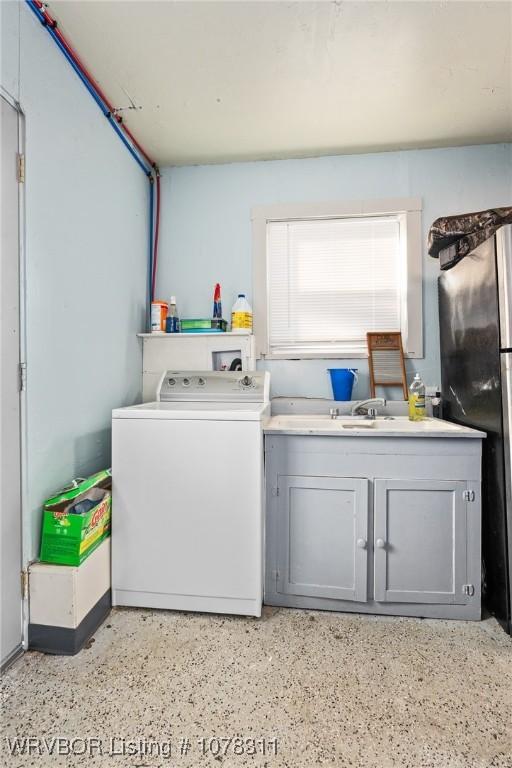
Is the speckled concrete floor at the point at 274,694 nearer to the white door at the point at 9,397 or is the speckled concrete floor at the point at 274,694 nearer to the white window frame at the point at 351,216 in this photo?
the white door at the point at 9,397

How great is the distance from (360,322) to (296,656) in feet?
6.09

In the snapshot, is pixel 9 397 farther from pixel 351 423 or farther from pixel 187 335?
pixel 351 423

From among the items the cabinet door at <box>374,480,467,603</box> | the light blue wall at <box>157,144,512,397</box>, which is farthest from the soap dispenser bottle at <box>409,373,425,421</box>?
the cabinet door at <box>374,480,467,603</box>

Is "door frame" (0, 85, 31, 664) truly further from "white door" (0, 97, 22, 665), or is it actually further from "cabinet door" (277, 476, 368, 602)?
"cabinet door" (277, 476, 368, 602)

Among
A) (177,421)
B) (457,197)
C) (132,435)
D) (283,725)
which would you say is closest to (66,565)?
(132,435)

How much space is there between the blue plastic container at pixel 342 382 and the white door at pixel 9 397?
168 centimetres

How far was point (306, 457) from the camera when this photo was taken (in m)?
1.79

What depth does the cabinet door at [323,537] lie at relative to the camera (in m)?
1.74

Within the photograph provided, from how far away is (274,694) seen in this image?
4.21 feet

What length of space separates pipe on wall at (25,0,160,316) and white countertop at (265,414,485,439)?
1314mm

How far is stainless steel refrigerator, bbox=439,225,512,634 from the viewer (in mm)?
1580

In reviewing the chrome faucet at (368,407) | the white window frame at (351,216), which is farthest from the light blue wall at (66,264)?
the chrome faucet at (368,407)

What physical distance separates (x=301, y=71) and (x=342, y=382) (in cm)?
161

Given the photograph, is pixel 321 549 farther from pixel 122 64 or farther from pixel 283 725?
pixel 122 64
